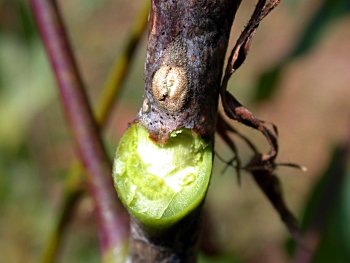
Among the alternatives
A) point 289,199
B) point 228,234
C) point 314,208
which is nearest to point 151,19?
→ point 314,208

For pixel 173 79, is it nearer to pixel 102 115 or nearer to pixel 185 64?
pixel 185 64

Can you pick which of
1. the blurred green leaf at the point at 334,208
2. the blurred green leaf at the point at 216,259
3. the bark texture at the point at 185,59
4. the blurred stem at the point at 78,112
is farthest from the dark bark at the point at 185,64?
the blurred green leaf at the point at 334,208

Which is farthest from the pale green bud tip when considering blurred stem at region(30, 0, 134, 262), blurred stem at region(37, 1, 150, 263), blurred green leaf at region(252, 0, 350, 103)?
blurred green leaf at region(252, 0, 350, 103)

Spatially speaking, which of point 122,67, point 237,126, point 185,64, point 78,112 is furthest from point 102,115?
point 237,126

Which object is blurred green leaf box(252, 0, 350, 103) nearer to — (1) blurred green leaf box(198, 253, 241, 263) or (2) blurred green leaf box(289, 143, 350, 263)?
(2) blurred green leaf box(289, 143, 350, 263)

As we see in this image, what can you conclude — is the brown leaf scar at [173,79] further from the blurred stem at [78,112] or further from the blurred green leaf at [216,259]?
the blurred green leaf at [216,259]

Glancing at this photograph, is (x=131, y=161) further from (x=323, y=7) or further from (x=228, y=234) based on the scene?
(x=228, y=234)
